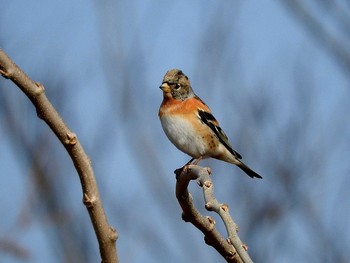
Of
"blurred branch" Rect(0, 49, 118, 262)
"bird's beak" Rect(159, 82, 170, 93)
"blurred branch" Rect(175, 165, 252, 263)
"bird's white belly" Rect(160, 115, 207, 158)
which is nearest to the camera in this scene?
"blurred branch" Rect(0, 49, 118, 262)

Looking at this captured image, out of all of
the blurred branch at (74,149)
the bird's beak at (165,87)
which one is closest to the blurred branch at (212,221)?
the blurred branch at (74,149)

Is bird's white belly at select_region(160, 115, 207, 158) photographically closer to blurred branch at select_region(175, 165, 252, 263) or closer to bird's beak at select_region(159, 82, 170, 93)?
bird's beak at select_region(159, 82, 170, 93)

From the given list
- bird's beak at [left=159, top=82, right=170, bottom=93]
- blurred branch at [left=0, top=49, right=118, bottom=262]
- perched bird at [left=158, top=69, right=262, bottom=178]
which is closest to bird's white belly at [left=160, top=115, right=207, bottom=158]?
perched bird at [left=158, top=69, right=262, bottom=178]

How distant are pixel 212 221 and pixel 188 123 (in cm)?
272

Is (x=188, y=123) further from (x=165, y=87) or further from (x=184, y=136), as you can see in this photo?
(x=165, y=87)

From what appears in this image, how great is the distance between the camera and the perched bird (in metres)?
4.87

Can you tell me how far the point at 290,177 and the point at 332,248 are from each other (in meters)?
0.88

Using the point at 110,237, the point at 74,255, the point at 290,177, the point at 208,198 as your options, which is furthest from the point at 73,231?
the point at 110,237

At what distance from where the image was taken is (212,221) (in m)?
2.24

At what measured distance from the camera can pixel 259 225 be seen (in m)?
6.58

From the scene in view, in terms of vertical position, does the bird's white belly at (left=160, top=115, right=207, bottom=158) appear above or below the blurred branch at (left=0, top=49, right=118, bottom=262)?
above

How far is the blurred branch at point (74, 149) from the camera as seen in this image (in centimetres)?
151

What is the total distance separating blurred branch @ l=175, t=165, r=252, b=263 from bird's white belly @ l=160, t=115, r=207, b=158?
2.06 metres

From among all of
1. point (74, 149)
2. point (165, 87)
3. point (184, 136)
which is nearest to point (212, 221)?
point (74, 149)
